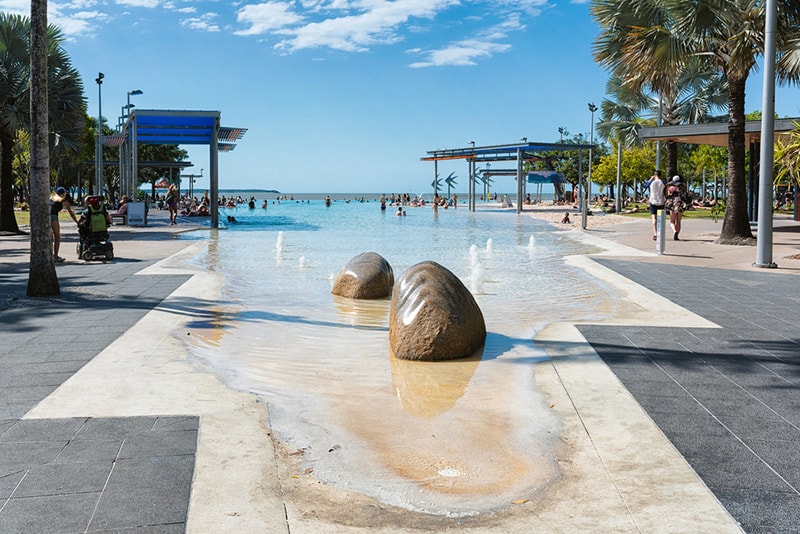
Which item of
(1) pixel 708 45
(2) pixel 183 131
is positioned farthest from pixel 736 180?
(2) pixel 183 131

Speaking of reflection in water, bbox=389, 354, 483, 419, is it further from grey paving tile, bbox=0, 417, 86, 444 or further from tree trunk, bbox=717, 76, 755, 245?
tree trunk, bbox=717, 76, 755, 245

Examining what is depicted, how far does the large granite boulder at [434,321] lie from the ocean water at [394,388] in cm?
16

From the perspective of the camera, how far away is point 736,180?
59.9ft

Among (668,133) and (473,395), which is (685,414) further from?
(668,133)

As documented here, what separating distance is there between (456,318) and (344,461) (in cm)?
285

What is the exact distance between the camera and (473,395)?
5.65 metres

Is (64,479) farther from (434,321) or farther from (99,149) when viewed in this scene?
(99,149)

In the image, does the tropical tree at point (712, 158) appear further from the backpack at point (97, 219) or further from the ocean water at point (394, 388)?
the backpack at point (97, 219)

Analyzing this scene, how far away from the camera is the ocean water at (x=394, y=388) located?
13.0ft

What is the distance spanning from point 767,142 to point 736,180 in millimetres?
5314

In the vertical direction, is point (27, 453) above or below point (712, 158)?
below

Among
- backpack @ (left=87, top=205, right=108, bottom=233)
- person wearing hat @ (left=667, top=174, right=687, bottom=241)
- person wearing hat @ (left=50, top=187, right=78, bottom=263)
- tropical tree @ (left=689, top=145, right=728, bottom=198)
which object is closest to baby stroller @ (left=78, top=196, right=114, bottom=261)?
backpack @ (left=87, top=205, right=108, bottom=233)

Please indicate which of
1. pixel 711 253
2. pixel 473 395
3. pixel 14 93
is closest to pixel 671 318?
pixel 473 395

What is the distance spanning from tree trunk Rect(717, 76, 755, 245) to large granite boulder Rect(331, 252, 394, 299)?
11148 millimetres
